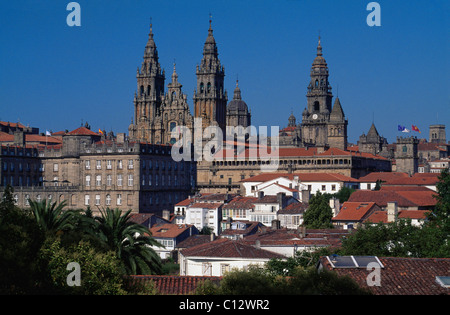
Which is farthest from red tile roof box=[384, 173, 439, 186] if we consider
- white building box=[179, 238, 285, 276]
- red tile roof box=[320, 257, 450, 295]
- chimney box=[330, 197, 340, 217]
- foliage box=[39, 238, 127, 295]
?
foliage box=[39, 238, 127, 295]

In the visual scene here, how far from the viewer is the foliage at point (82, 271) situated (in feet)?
88.4

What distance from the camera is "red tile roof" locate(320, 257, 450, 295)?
27.7m

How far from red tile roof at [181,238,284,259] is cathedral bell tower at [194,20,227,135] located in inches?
4046

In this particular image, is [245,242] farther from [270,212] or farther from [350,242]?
[270,212]

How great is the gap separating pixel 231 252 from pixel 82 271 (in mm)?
22688

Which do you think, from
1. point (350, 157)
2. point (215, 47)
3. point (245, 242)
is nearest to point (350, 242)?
point (245, 242)

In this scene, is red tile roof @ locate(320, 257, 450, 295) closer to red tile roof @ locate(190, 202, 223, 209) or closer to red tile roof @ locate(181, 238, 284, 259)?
red tile roof @ locate(181, 238, 284, 259)

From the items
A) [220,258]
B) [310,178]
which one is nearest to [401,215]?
[220,258]

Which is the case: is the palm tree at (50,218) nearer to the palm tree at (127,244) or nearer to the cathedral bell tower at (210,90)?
the palm tree at (127,244)

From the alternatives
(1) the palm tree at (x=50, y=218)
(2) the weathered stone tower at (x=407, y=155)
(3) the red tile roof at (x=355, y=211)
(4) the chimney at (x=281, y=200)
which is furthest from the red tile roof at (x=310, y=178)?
(1) the palm tree at (x=50, y=218)

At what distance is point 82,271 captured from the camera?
27.9m

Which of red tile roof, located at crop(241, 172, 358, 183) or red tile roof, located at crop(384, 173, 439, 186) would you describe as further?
red tile roof, located at crop(241, 172, 358, 183)

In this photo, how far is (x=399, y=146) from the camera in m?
166

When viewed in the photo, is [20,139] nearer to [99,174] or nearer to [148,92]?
[99,174]
